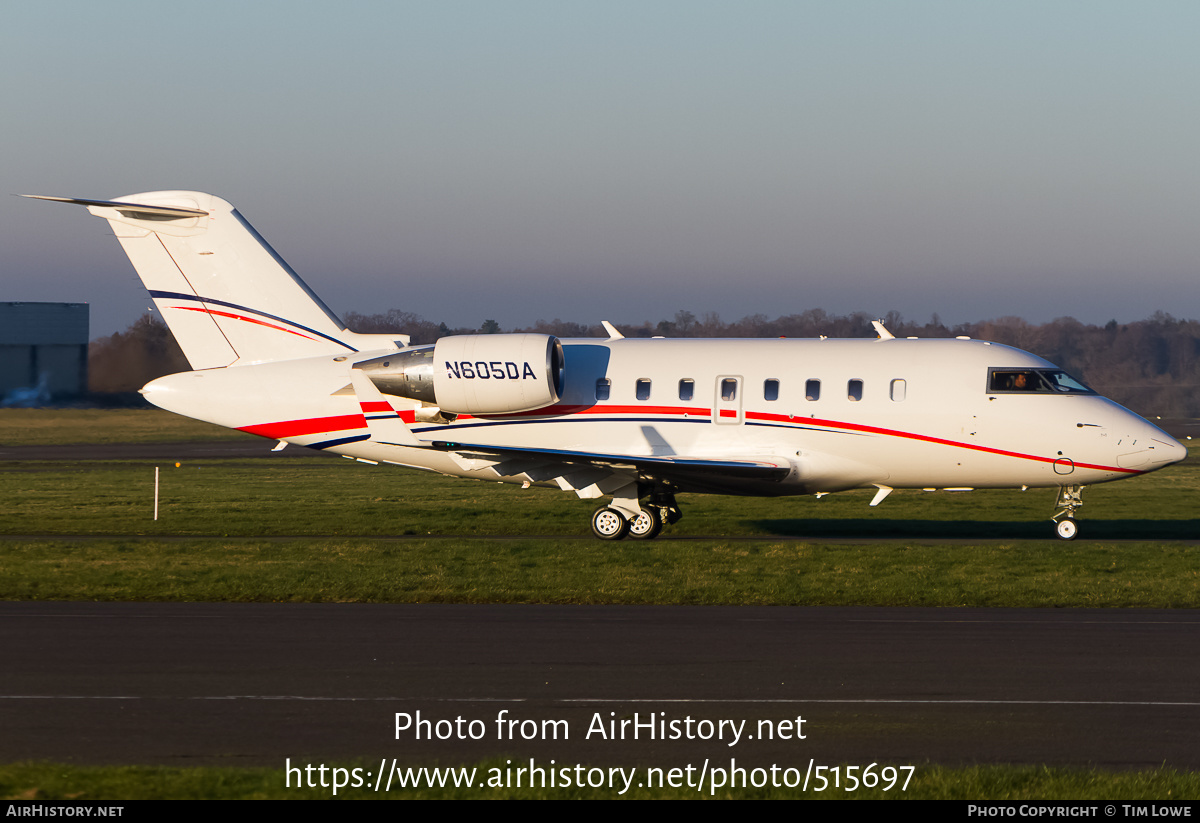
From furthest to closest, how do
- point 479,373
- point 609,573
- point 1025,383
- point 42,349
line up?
point 42,349
point 479,373
point 1025,383
point 609,573

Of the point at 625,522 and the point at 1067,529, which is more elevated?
the point at 1067,529

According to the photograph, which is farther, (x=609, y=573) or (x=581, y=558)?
(x=581, y=558)

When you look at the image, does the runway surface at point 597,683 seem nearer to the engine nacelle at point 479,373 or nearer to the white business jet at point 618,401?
the white business jet at point 618,401

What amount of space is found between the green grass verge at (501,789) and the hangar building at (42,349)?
2217 inches

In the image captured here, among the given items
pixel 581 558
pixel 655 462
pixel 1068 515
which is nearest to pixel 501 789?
pixel 581 558

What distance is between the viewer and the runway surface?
8781 mm

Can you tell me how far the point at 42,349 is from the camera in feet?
216

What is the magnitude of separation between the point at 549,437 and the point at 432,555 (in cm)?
423

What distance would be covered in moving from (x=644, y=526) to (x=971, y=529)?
23.7 feet

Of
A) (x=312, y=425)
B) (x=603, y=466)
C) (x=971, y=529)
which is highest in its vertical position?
(x=312, y=425)

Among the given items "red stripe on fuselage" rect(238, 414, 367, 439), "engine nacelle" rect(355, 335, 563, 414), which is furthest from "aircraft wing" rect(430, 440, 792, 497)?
"red stripe on fuselage" rect(238, 414, 367, 439)

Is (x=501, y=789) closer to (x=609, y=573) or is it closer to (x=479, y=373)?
(x=609, y=573)
